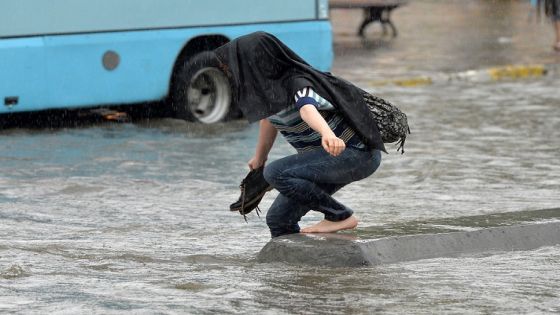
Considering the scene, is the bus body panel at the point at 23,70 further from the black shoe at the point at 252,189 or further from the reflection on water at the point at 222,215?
the black shoe at the point at 252,189

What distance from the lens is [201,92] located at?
1525 centimetres

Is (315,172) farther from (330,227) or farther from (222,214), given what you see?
(222,214)

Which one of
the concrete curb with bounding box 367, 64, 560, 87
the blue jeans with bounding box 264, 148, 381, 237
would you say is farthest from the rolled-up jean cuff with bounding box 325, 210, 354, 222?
the concrete curb with bounding box 367, 64, 560, 87

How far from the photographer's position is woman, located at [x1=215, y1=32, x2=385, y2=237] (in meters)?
7.57

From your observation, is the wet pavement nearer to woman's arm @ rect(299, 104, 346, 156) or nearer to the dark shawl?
the dark shawl

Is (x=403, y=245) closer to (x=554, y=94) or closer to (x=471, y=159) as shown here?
(x=471, y=159)

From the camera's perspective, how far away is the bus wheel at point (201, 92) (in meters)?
14.9

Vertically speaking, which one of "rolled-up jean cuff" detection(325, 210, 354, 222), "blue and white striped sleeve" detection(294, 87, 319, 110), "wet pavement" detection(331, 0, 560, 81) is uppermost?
"blue and white striped sleeve" detection(294, 87, 319, 110)

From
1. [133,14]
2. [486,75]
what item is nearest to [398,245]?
[133,14]

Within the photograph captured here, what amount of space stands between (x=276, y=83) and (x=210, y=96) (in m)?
7.73

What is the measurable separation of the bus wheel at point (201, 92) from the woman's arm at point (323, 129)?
24.6ft

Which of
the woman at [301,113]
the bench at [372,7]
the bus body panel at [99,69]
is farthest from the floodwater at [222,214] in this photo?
the bench at [372,7]

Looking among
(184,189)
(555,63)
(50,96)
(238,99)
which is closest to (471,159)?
(184,189)

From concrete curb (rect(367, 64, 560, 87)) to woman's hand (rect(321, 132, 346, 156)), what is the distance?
11326 millimetres
